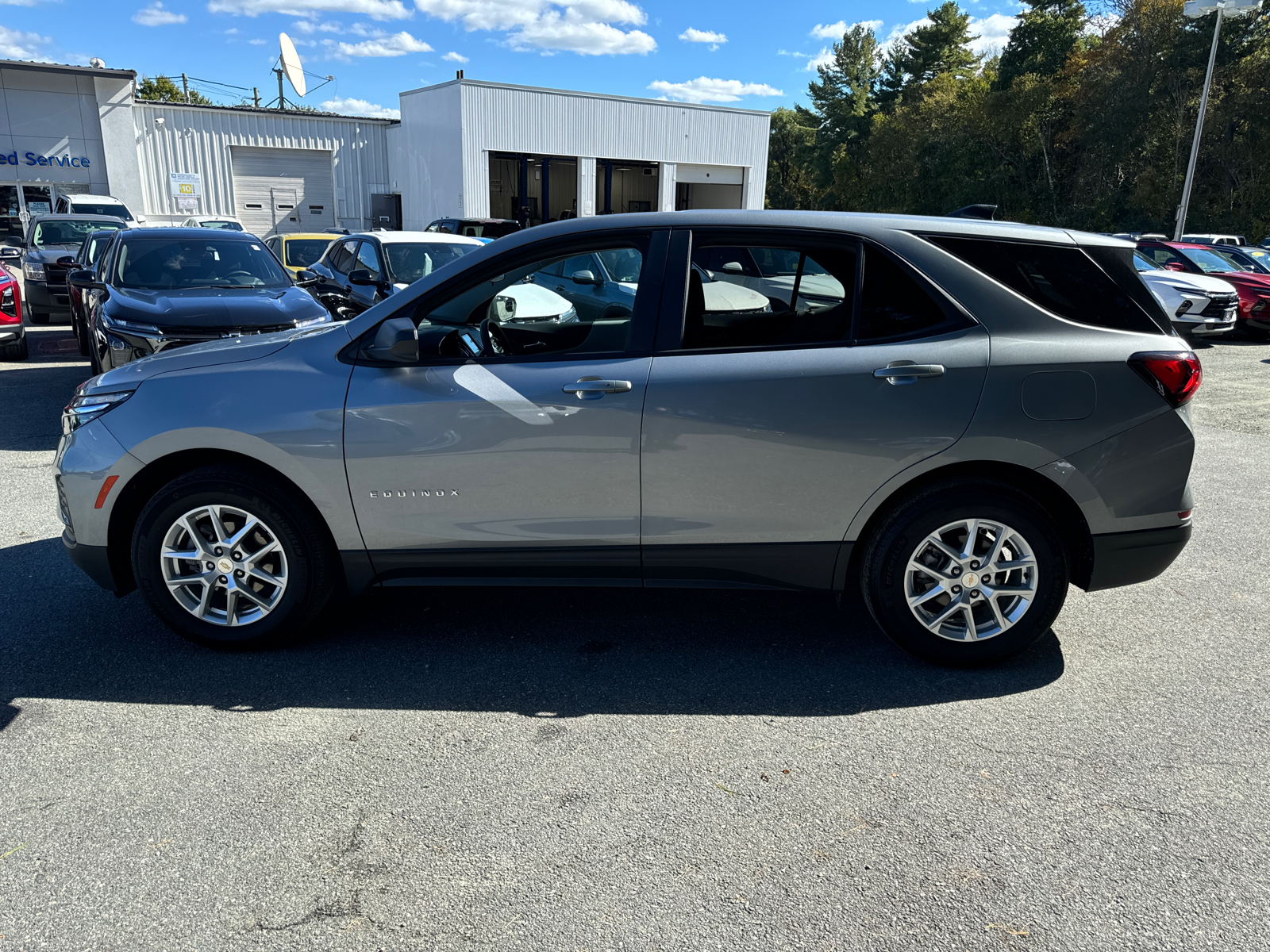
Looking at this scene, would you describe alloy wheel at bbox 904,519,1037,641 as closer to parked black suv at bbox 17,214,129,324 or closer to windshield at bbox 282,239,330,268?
parked black suv at bbox 17,214,129,324

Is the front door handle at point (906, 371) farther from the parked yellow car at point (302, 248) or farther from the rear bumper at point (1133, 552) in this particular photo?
the parked yellow car at point (302, 248)

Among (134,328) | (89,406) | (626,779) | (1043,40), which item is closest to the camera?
(626,779)

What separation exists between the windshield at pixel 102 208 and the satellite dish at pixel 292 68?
11467 mm

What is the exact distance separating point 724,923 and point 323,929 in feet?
3.36

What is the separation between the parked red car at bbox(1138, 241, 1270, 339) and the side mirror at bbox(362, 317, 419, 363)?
1707cm

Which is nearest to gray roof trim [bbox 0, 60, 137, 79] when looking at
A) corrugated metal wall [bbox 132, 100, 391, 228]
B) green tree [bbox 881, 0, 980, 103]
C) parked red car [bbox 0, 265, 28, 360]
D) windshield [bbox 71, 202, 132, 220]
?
corrugated metal wall [bbox 132, 100, 391, 228]

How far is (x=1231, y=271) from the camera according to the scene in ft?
55.5

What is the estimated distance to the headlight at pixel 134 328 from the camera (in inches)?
291

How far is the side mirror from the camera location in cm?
351

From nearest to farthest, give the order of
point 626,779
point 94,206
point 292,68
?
point 626,779
point 94,206
point 292,68

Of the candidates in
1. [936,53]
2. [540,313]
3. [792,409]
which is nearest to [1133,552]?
[792,409]

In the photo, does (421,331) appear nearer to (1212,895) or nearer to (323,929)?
(323,929)

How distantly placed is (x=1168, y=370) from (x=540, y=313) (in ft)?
8.41

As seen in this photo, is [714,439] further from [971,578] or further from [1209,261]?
[1209,261]
